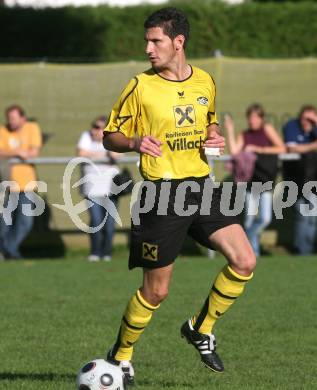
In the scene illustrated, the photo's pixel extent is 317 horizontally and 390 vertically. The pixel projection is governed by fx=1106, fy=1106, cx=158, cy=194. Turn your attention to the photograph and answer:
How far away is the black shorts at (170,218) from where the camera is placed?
6719mm

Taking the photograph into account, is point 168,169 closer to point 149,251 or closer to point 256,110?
point 149,251

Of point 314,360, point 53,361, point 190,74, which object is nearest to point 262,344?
point 314,360

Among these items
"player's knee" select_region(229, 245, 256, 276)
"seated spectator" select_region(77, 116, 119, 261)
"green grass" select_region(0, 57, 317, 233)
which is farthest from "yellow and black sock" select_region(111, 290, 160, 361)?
"green grass" select_region(0, 57, 317, 233)

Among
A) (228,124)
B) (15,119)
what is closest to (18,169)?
(15,119)

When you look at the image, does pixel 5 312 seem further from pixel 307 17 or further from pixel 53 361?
pixel 307 17

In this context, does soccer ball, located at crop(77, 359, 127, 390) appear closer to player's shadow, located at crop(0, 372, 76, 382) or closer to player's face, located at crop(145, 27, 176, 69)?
player's shadow, located at crop(0, 372, 76, 382)

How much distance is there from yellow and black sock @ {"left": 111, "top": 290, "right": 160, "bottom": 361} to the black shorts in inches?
9.2

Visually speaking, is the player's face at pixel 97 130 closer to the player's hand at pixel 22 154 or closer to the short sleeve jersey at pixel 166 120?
the player's hand at pixel 22 154

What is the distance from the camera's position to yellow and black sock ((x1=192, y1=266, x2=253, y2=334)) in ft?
22.6

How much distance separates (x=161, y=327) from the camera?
910cm

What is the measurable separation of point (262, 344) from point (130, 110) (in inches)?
94.6

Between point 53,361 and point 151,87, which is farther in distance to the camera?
point 53,361

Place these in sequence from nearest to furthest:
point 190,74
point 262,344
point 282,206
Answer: point 190,74 < point 262,344 < point 282,206

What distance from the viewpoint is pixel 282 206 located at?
49.2ft
